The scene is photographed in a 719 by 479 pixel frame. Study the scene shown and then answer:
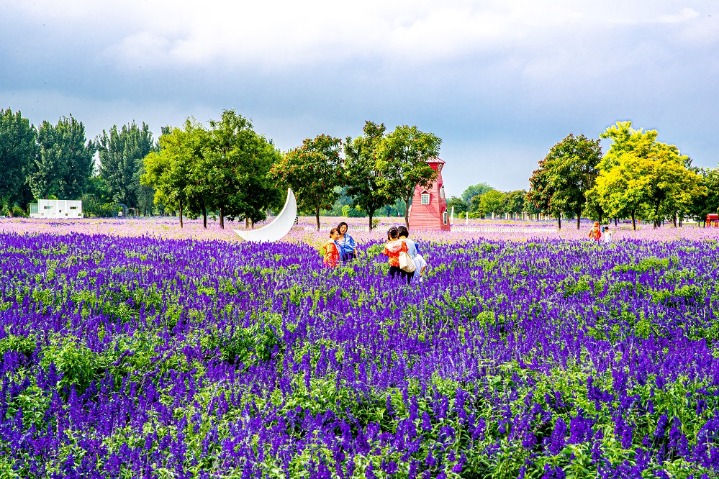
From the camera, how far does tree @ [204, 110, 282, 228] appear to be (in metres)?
32.0

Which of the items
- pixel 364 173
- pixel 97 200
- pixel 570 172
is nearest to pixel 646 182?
pixel 570 172

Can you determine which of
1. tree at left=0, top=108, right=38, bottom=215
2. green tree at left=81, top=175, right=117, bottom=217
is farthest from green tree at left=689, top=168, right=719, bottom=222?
tree at left=0, top=108, right=38, bottom=215

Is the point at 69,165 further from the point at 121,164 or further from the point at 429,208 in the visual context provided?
the point at 429,208

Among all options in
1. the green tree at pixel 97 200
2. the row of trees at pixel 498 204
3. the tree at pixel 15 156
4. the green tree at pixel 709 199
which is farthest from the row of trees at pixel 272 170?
the row of trees at pixel 498 204

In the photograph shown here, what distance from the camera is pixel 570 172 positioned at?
44.5 m

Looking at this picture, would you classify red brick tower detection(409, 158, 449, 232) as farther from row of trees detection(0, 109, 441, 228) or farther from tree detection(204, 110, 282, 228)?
tree detection(204, 110, 282, 228)

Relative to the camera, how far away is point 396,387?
374cm

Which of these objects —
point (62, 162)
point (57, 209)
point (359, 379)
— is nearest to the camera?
point (359, 379)

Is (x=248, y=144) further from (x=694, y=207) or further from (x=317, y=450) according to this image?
(x=694, y=207)

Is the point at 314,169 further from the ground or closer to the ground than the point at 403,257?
further from the ground

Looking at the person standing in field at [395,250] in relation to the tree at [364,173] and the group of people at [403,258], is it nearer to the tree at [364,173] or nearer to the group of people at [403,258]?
the group of people at [403,258]

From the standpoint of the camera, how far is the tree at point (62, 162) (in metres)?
77.1

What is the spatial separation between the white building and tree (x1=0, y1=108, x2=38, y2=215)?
3229 millimetres

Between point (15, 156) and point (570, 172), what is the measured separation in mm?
73726
